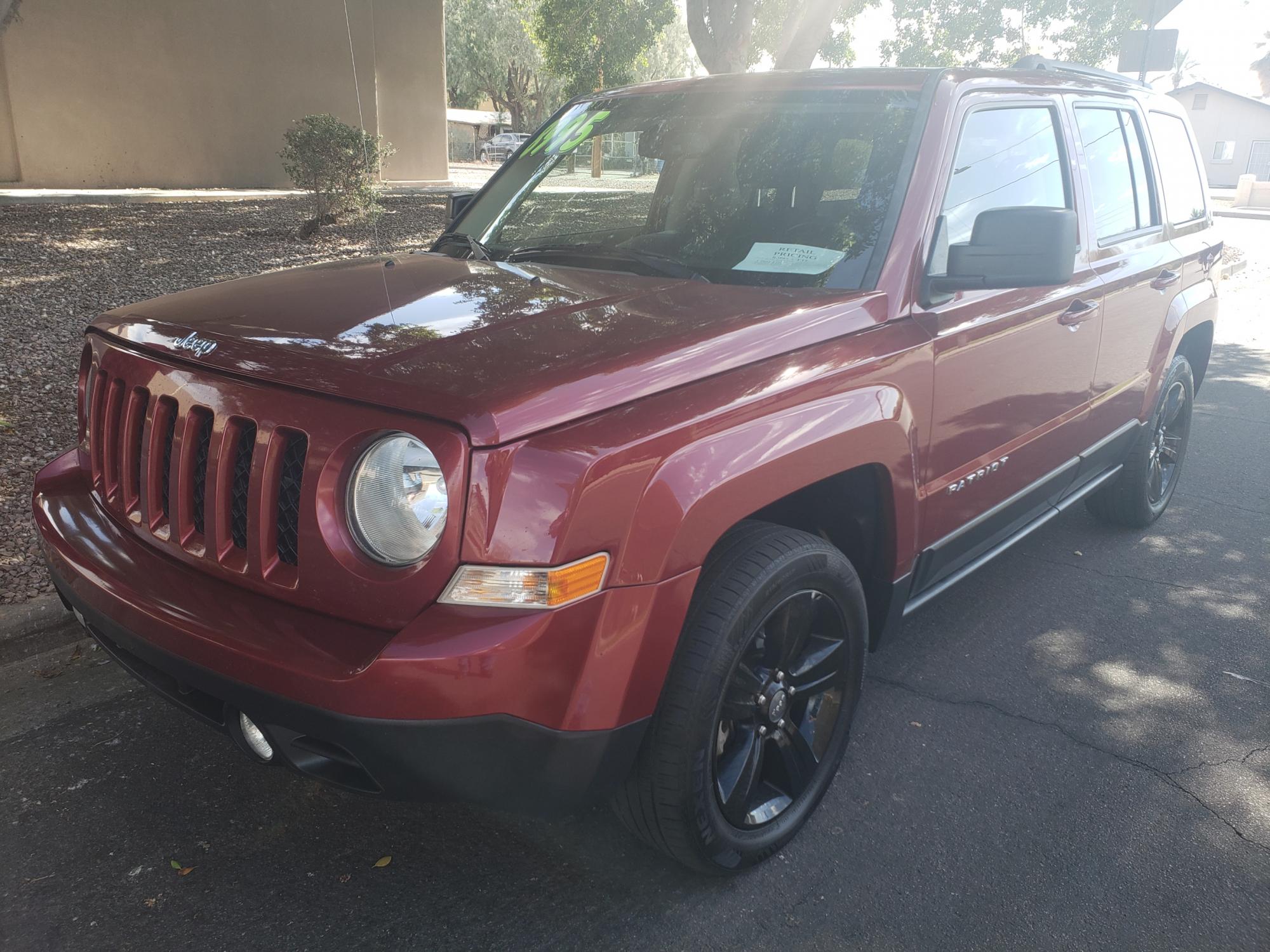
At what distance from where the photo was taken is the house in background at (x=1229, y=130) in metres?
49.5

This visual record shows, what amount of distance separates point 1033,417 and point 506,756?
7.32 feet

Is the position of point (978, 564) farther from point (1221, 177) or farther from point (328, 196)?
point (1221, 177)

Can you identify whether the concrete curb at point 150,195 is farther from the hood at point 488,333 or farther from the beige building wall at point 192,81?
the hood at point 488,333

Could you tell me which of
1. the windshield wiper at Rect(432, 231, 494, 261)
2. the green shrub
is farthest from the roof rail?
the green shrub

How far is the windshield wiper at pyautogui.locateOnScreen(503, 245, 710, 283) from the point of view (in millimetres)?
2914

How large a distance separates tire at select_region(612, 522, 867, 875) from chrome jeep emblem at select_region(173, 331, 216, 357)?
4.01 ft

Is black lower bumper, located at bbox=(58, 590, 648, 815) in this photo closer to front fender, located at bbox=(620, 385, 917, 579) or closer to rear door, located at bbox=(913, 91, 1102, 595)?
front fender, located at bbox=(620, 385, 917, 579)

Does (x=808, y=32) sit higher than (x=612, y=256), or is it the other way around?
(x=808, y=32)

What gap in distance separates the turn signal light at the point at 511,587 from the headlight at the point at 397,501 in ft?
0.32

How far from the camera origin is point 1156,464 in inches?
191

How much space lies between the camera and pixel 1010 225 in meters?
2.65

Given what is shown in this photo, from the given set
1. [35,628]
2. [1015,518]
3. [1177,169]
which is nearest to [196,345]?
[35,628]

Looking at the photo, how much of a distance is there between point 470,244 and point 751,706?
1.87 meters

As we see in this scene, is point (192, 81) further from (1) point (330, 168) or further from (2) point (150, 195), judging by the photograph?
(1) point (330, 168)
